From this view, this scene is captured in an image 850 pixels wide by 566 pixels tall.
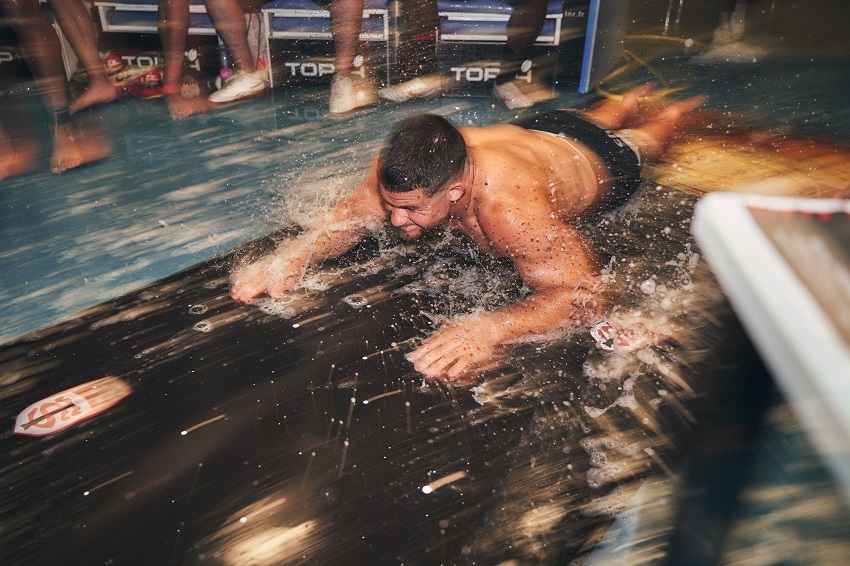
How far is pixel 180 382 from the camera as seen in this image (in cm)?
189

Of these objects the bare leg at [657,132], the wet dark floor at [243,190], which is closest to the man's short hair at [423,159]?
the wet dark floor at [243,190]

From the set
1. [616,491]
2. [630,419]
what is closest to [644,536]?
[616,491]

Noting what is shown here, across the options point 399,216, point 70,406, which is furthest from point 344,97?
point 70,406

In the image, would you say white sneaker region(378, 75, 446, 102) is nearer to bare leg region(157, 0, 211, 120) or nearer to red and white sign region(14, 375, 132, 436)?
bare leg region(157, 0, 211, 120)

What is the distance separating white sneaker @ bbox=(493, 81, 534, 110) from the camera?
4219 mm

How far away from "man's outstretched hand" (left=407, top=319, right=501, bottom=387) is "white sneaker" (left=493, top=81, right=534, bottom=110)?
2.67 meters

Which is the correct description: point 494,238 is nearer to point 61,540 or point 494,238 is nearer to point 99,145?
point 61,540

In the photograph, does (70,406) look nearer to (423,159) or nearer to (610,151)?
(423,159)

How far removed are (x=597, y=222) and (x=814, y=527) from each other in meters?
1.54

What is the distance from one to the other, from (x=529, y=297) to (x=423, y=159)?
61cm

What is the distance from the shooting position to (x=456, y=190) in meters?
2.05

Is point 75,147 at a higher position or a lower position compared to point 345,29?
lower

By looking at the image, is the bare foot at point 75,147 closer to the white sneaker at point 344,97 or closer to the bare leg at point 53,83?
the bare leg at point 53,83

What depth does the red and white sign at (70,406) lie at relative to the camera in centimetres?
176
